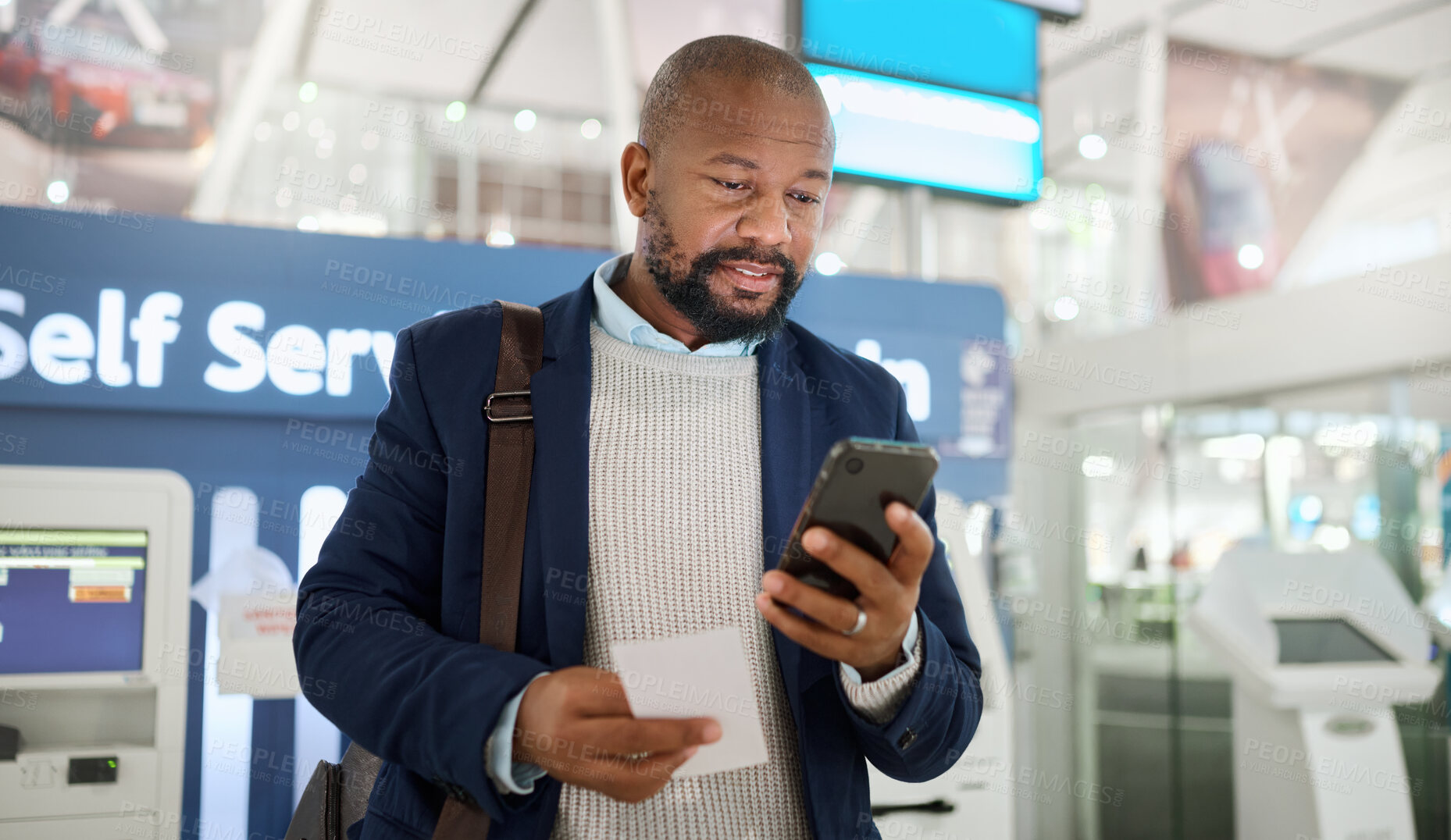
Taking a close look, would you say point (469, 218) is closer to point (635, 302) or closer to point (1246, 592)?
point (1246, 592)

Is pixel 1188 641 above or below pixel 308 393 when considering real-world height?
below

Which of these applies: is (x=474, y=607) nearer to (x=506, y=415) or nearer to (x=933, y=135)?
(x=506, y=415)

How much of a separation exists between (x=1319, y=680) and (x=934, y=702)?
320 centimetres

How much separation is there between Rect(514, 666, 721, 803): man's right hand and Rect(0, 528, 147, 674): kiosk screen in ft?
6.54

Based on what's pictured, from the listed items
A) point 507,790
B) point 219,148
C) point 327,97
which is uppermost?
point 327,97

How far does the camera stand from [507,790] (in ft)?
3.60

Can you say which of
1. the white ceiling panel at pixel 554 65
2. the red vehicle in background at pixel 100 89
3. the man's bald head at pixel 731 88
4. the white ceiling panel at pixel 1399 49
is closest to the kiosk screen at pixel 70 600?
the man's bald head at pixel 731 88

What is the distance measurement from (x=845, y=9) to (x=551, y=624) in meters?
3.07

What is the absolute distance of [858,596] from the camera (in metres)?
1.08

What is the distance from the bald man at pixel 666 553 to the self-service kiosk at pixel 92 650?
1.60 meters

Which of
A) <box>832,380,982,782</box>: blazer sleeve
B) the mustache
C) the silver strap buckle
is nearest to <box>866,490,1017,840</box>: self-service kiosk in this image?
<box>832,380,982,782</box>: blazer sleeve

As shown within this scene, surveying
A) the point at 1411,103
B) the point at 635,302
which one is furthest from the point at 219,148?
the point at 1411,103

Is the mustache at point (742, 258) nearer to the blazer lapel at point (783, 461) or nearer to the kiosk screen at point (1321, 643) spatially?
the blazer lapel at point (783, 461)

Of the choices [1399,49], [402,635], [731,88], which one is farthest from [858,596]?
[1399,49]
